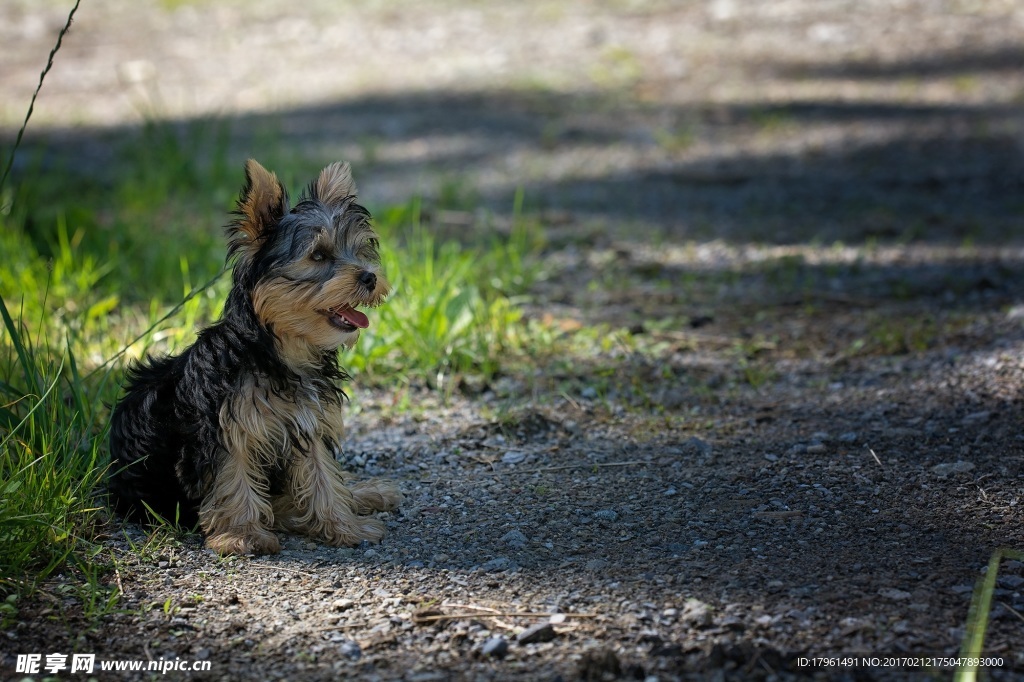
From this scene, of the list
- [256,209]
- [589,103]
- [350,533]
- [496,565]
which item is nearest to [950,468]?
[496,565]

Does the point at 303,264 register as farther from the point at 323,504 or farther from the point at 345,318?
the point at 323,504

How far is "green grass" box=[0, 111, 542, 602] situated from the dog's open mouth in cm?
65

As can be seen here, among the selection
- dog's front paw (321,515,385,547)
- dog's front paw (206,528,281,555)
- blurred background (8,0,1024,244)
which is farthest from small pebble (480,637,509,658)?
blurred background (8,0,1024,244)

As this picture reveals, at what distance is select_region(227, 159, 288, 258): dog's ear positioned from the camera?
4277mm

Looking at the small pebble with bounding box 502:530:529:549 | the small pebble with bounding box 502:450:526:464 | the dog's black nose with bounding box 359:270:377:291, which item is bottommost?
the small pebble with bounding box 502:530:529:549

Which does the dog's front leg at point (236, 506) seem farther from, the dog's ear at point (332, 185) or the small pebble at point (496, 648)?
the small pebble at point (496, 648)

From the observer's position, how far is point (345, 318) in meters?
4.48

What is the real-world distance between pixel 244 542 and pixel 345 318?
1050 millimetres

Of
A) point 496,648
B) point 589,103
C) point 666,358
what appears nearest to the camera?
point 496,648

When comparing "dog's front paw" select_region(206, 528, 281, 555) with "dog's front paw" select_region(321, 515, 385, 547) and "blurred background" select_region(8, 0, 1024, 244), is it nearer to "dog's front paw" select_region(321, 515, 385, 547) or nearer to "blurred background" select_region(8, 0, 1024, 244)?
"dog's front paw" select_region(321, 515, 385, 547)

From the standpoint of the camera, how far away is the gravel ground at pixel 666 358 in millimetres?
3891

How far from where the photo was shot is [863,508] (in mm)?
4688

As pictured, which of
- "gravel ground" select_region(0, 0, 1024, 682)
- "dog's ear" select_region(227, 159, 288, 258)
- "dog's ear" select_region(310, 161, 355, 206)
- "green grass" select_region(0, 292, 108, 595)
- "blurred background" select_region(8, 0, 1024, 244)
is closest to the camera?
"gravel ground" select_region(0, 0, 1024, 682)

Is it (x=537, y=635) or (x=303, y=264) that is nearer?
(x=537, y=635)
